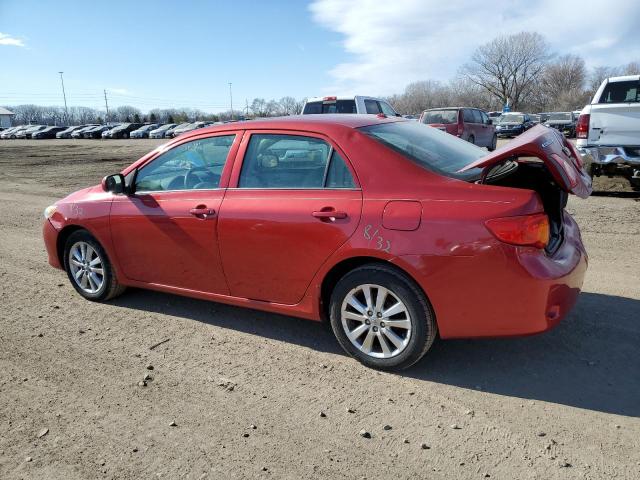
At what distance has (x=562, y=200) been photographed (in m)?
3.76

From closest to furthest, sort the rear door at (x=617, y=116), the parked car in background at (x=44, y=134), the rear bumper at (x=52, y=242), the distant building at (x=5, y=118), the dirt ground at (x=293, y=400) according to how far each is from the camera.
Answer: the dirt ground at (x=293, y=400)
the rear bumper at (x=52, y=242)
the rear door at (x=617, y=116)
the parked car in background at (x=44, y=134)
the distant building at (x=5, y=118)

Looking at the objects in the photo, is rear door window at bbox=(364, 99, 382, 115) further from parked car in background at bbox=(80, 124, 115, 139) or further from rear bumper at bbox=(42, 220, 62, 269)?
parked car in background at bbox=(80, 124, 115, 139)

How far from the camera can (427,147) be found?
381 cm

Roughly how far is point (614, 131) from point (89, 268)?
27.3ft

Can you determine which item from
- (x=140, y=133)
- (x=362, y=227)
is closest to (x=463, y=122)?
(x=362, y=227)

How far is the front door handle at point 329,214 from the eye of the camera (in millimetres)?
3416

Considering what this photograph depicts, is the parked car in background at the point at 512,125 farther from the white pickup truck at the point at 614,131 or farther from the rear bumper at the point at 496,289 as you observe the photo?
the rear bumper at the point at 496,289

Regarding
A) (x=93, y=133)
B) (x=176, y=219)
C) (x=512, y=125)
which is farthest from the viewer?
(x=93, y=133)

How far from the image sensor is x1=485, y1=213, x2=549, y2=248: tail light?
299 cm

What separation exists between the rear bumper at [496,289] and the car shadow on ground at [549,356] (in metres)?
0.37

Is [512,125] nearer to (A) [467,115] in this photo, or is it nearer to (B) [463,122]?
(A) [467,115]

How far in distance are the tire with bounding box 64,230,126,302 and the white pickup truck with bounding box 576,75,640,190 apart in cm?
783

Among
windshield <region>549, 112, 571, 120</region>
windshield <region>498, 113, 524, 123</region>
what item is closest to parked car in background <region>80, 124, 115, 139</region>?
windshield <region>498, 113, 524, 123</region>

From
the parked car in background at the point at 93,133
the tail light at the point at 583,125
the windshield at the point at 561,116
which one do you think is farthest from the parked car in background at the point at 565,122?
the parked car in background at the point at 93,133
